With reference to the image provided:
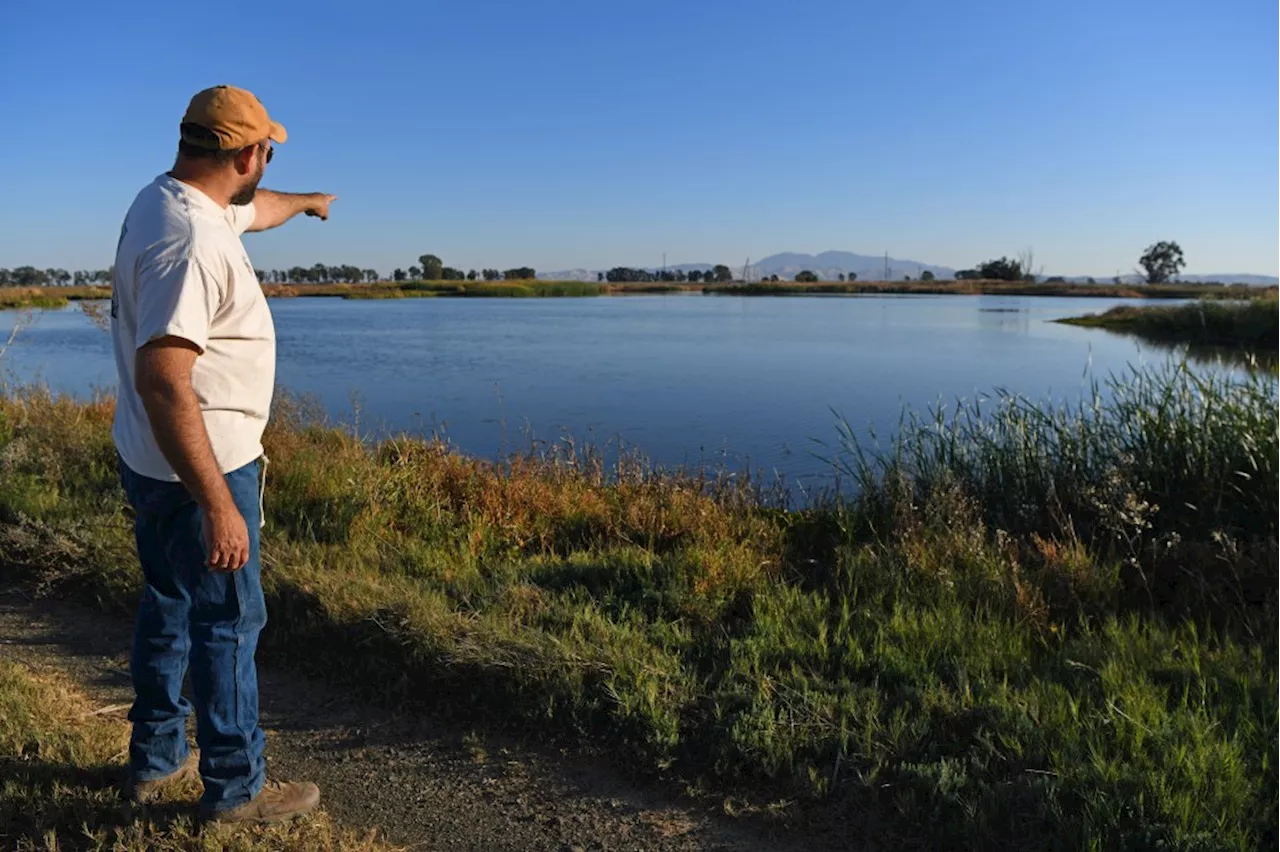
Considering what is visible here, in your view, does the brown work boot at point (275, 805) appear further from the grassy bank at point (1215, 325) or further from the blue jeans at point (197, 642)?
the grassy bank at point (1215, 325)

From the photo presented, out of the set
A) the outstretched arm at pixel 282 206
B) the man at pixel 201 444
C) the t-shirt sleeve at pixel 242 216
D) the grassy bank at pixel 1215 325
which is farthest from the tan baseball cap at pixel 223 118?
the grassy bank at pixel 1215 325

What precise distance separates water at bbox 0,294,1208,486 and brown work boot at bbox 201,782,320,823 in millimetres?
5297

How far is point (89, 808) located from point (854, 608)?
10.5 feet

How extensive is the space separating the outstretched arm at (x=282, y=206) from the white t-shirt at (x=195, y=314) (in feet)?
3.11

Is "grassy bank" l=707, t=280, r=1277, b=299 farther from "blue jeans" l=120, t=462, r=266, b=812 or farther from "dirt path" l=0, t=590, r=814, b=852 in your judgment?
"blue jeans" l=120, t=462, r=266, b=812

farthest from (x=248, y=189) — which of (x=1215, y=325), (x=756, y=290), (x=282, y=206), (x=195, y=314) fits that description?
A: (x=756, y=290)

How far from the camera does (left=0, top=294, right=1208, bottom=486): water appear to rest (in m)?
12.4

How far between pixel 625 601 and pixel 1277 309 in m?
31.9

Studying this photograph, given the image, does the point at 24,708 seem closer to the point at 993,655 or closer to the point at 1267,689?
the point at 993,655

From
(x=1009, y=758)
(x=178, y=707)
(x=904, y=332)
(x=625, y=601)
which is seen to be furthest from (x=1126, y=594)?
(x=904, y=332)

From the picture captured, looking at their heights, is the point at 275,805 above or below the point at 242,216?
below

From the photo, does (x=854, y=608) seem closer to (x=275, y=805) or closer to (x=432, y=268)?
(x=275, y=805)

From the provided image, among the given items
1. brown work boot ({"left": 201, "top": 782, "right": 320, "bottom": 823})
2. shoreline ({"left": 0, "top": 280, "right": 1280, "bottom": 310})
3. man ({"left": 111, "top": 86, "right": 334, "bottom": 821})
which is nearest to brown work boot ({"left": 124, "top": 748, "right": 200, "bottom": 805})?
man ({"left": 111, "top": 86, "right": 334, "bottom": 821})

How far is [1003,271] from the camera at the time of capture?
347 ft
